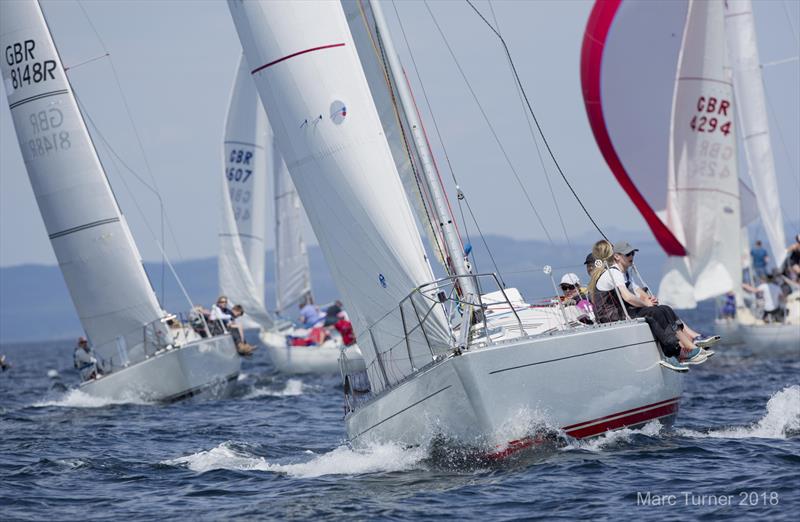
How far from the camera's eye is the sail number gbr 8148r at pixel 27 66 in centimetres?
1827

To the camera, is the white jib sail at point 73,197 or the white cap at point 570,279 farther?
the white jib sail at point 73,197

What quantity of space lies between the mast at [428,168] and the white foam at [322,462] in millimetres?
1285

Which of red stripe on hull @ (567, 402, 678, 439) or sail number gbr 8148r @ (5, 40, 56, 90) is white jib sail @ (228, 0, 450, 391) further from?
sail number gbr 8148r @ (5, 40, 56, 90)

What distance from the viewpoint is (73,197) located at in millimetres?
17859

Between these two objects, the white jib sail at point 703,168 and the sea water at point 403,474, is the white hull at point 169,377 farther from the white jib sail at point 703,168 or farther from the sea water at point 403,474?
the white jib sail at point 703,168

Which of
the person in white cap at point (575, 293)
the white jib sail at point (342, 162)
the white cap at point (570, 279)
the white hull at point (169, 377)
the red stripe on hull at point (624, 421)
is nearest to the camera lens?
the red stripe on hull at point (624, 421)

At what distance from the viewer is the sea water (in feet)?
23.7

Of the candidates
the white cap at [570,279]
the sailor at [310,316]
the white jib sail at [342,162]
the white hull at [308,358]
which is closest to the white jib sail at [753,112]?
the white hull at [308,358]

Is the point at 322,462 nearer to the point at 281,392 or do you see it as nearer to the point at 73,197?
the point at 281,392

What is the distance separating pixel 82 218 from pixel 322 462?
9.66 metres

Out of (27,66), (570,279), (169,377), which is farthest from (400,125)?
(27,66)

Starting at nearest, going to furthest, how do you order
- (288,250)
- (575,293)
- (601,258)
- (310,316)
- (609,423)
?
(609,423)
(601,258)
(575,293)
(310,316)
(288,250)

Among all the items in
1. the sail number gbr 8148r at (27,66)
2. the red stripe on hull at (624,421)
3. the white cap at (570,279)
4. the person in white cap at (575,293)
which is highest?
the sail number gbr 8148r at (27,66)

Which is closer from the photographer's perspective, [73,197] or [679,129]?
[73,197]
